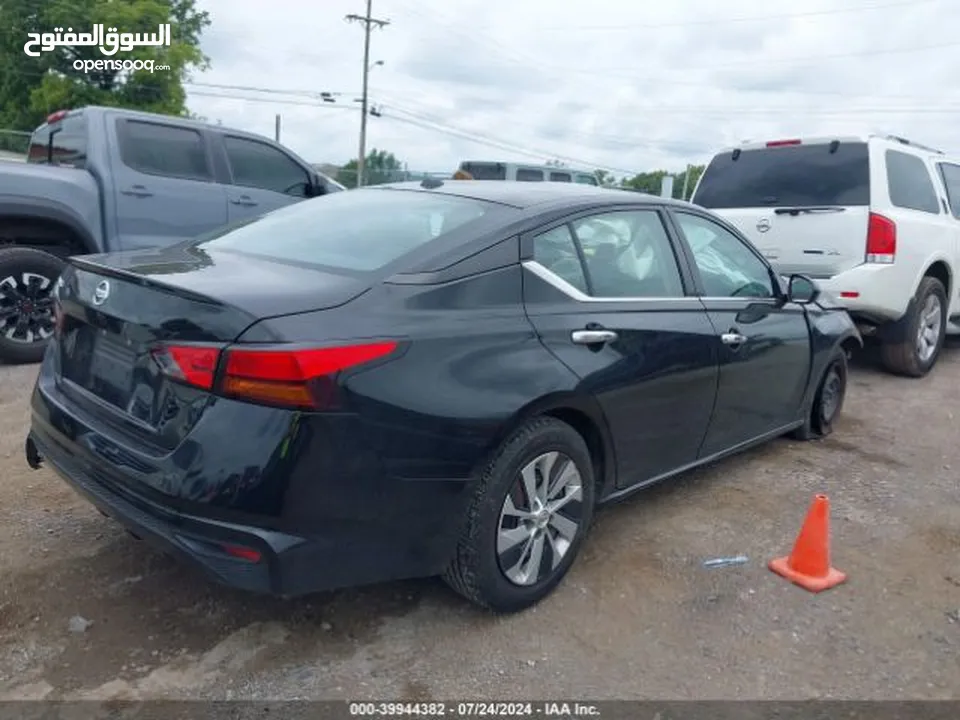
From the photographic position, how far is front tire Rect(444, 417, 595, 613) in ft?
9.27

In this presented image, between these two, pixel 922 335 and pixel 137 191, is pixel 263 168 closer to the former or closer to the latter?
pixel 137 191

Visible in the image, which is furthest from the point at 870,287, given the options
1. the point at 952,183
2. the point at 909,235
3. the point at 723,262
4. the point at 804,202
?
the point at 723,262

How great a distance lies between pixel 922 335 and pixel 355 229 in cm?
565

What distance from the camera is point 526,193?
3496mm

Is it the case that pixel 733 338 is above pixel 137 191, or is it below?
below

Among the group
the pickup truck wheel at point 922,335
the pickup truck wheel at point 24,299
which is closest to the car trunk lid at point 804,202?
the pickup truck wheel at point 922,335

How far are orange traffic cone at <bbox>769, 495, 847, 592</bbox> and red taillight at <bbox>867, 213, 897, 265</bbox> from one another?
3454mm

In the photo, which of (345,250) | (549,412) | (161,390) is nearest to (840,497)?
(549,412)

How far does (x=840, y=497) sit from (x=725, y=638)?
5.72 ft

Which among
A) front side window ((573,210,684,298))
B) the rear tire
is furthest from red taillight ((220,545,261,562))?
the rear tire

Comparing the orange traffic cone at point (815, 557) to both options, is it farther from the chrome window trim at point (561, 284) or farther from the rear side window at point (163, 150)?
the rear side window at point (163, 150)

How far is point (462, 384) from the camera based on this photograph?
2695 millimetres

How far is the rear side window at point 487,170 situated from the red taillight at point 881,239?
12.6 meters

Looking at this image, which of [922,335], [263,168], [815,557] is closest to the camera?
[815,557]
